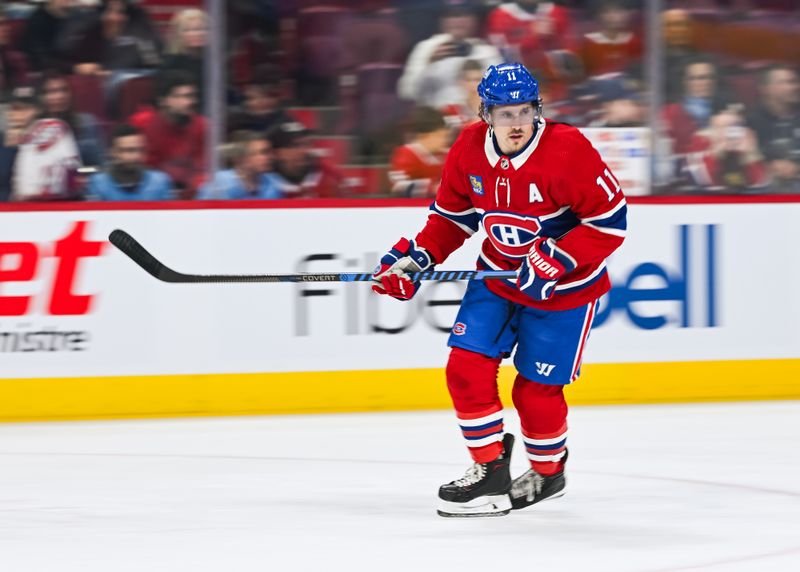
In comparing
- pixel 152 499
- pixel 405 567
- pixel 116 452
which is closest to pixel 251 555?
pixel 405 567

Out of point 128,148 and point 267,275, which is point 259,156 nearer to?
point 128,148

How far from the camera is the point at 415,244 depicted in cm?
384

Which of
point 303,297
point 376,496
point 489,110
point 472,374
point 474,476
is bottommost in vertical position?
point 376,496

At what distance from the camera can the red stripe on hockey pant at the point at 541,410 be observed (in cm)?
373

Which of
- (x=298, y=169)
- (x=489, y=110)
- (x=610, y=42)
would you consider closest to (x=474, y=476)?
(x=489, y=110)

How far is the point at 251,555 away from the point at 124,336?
2168 millimetres

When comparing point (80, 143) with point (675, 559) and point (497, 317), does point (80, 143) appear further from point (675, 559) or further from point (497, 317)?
point (675, 559)

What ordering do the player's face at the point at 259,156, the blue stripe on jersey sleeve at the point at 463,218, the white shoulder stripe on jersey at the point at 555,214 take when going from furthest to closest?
the player's face at the point at 259,156, the blue stripe on jersey sleeve at the point at 463,218, the white shoulder stripe on jersey at the point at 555,214

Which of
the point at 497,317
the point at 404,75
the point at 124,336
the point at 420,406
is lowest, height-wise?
the point at 420,406

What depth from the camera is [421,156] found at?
5547 millimetres

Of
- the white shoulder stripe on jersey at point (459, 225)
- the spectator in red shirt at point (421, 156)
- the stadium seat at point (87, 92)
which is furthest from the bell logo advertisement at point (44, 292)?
the white shoulder stripe on jersey at point (459, 225)

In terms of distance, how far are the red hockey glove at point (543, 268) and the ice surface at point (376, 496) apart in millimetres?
579

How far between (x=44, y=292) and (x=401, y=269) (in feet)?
6.24

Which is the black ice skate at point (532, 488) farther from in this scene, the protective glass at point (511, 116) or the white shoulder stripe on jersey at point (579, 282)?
the protective glass at point (511, 116)
